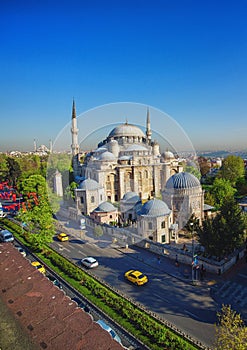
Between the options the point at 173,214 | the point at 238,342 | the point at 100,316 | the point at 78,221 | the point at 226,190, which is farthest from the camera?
the point at 226,190

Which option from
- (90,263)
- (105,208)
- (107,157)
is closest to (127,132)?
(107,157)

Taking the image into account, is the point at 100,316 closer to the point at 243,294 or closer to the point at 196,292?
the point at 196,292

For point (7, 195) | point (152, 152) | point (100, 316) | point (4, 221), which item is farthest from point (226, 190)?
point (7, 195)

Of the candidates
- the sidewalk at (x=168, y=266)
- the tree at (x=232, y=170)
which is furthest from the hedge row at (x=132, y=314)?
the tree at (x=232, y=170)

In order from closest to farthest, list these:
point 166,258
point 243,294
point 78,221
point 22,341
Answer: point 22,341 < point 243,294 < point 166,258 < point 78,221

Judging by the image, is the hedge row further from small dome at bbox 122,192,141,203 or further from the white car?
small dome at bbox 122,192,141,203

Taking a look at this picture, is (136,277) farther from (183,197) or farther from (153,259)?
(183,197)

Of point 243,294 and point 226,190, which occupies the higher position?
point 226,190
